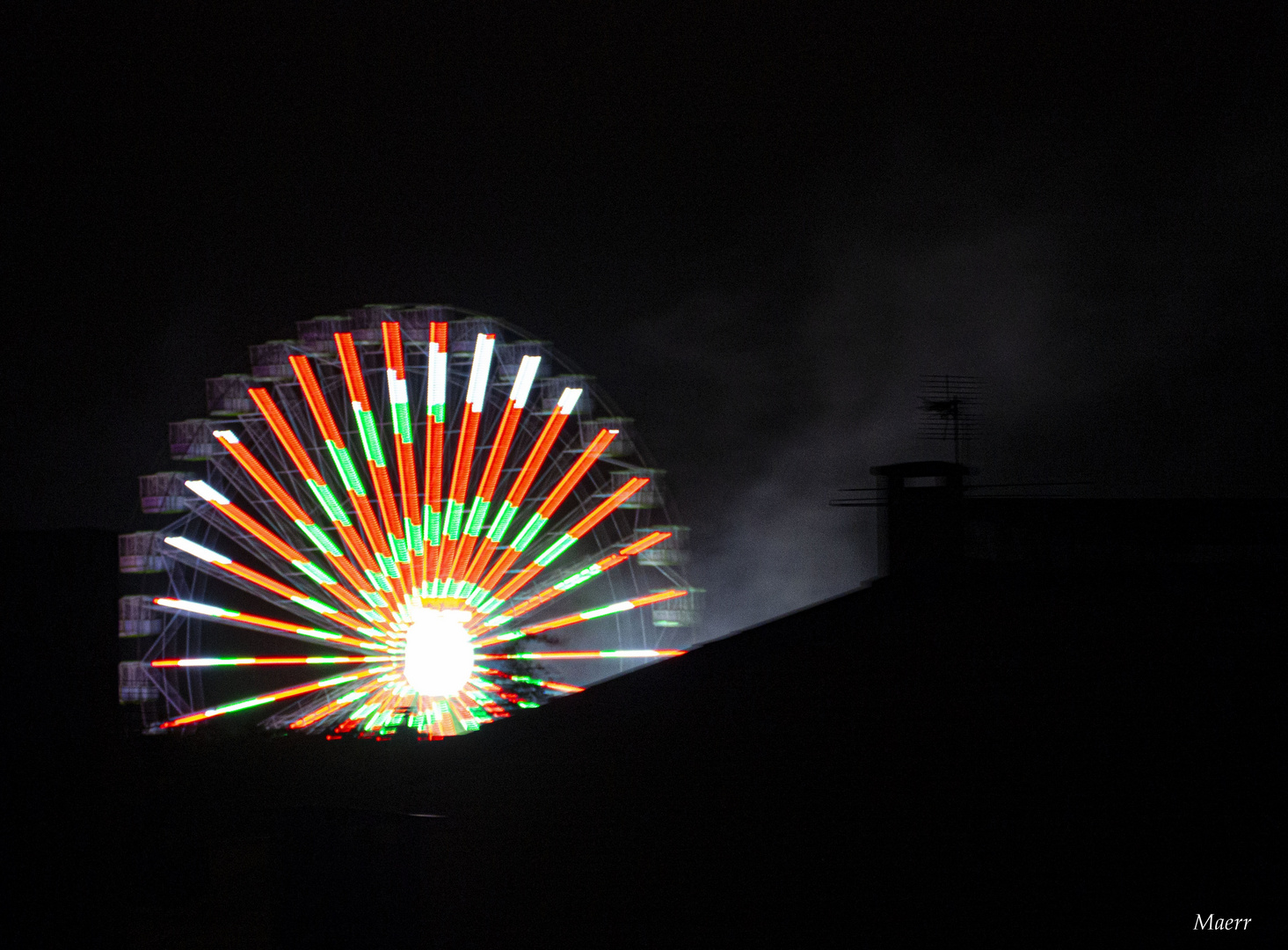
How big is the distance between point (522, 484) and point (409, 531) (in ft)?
6.14

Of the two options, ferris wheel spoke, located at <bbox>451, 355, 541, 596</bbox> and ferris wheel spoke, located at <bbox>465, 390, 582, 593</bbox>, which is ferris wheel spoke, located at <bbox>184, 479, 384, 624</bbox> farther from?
ferris wheel spoke, located at <bbox>465, 390, 582, 593</bbox>

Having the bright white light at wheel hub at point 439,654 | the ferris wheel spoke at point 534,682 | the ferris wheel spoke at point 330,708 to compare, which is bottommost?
the ferris wheel spoke at point 330,708

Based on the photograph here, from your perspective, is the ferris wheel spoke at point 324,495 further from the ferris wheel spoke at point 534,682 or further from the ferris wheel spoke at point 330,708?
the ferris wheel spoke at point 534,682

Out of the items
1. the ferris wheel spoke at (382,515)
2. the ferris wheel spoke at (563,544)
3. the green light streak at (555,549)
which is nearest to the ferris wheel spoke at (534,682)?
the ferris wheel spoke at (563,544)

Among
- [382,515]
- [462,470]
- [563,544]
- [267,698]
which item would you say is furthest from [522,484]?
[267,698]

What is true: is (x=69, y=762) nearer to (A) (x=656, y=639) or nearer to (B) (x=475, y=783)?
(B) (x=475, y=783)

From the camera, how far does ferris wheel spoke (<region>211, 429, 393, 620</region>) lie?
54.6 feet

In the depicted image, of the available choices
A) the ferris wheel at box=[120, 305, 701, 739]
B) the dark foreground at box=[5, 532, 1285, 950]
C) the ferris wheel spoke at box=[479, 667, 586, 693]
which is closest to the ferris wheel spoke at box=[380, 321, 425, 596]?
the ferris wheel at box=[120, 305, 701, 739]

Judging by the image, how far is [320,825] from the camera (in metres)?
7.51

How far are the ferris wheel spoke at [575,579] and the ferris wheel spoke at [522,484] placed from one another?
492mm

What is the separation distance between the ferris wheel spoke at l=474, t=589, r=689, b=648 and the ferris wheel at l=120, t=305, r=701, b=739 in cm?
6

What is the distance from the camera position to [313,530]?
16.6m

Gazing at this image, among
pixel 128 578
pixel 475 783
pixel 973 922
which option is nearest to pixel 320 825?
pixel 475 783

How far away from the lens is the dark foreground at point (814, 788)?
7.14m
